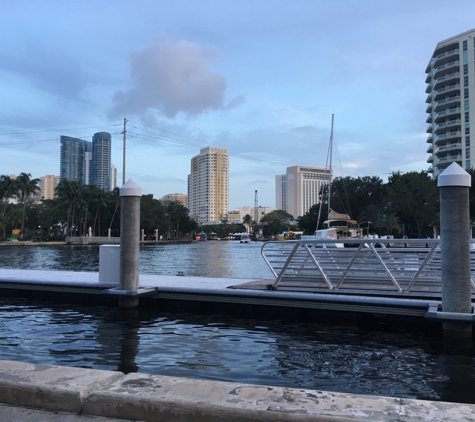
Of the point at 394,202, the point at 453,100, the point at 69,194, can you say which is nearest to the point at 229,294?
the point at 394,202

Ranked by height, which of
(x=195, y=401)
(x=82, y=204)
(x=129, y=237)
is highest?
(x=82, y=204)

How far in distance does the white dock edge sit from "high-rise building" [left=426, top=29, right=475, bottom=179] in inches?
3635

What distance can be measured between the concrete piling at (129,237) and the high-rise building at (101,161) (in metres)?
141

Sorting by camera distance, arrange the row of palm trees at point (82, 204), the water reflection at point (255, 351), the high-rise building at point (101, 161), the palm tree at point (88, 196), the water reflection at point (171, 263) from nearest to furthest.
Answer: the water reflection at point (255, 351) < the water reflection at point (171, 263) < the row of palm trees at point (82, 204) < the palm tree at point (88, 196) < the high-rise building at point (101, 161)

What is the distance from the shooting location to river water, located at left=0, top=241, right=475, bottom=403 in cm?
641

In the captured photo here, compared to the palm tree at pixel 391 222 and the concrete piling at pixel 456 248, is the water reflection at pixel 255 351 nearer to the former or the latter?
the concrete piling at pixel 456 248

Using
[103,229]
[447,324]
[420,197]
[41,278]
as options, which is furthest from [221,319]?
[103,229]

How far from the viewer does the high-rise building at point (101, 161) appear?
15038 cm

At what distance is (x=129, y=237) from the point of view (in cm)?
1097

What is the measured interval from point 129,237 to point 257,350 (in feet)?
14.7

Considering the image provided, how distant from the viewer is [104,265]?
1228cm

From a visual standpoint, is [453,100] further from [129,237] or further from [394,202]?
[129,237]

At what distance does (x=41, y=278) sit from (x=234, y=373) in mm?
9312

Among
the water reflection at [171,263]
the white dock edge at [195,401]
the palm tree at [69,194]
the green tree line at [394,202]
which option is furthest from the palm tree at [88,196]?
the white dock edge at [195,401]
